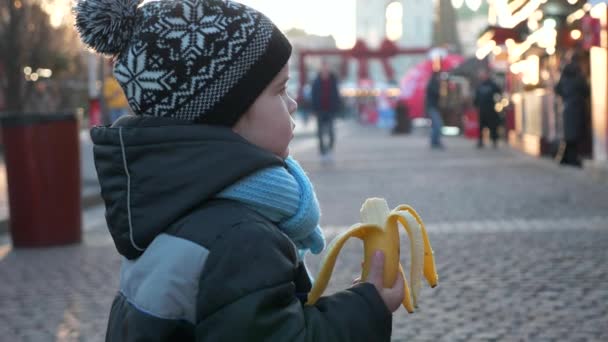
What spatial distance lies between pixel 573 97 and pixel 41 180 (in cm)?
892

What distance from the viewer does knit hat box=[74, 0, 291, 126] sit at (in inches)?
89.6

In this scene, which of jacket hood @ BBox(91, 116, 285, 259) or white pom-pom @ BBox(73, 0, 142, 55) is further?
white pom-pom @ BBox(73, 0, 142, 55)

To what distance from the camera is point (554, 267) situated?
7.30 m

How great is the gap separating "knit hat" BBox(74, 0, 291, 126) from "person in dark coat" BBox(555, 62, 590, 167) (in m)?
14.6

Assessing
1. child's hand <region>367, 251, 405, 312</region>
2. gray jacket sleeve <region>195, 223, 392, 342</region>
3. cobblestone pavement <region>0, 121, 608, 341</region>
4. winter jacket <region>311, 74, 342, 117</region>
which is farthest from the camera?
winter jacket <region>311, 74, 342, 117</region>

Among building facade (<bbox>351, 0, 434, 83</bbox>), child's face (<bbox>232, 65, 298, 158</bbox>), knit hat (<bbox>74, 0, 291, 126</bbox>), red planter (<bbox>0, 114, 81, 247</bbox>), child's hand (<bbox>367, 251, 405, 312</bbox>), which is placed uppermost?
knit hat (<bbox>74, 0, 291, 126</bbox>)

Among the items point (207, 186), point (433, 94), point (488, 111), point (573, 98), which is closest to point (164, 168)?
point (207, 186)

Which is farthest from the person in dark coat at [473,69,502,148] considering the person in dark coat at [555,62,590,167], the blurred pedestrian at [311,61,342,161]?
the person in dark coat at [555,62,590,167]

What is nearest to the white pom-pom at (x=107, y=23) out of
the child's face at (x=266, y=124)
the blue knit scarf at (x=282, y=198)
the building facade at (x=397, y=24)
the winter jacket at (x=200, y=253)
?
the winter jacket at (x=200, y=253)

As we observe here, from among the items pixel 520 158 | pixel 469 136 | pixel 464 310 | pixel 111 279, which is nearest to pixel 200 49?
pixel 464 310

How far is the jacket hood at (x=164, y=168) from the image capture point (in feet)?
7.34

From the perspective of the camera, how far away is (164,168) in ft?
7.43

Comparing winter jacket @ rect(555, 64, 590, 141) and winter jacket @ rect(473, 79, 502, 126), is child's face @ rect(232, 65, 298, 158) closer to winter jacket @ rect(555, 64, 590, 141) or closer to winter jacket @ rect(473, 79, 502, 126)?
winter jacket @ rect(555, 64, 590, 141)

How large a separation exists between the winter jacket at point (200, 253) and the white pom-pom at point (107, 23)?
161mm
